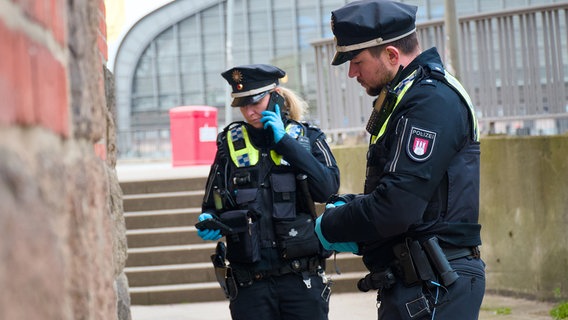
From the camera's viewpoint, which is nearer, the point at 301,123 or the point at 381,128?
the point at 381,128

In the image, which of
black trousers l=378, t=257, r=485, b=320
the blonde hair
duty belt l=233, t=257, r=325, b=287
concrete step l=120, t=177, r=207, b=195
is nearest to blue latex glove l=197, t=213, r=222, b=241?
duty belt l=233, t=257, r=325, b=287

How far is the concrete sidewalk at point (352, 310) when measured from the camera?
7.80 m

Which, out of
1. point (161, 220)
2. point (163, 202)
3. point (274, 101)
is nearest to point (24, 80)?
point (274, 101)

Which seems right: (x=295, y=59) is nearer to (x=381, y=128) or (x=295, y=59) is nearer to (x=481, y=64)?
(x=481, y=64)

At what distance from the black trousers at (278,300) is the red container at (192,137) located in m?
13.3

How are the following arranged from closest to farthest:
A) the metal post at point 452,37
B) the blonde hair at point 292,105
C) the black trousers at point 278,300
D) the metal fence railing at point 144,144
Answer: the black trousers at point 278,300, the blonde hair at point 292,105, the metal post at point 452,37, the metal fence railing at point 144,144

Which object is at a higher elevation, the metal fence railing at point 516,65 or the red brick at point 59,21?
the metal fence railing at point 516,65

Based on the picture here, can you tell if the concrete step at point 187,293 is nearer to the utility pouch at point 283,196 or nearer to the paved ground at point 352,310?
the paved ground at point 352,310

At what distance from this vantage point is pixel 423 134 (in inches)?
118

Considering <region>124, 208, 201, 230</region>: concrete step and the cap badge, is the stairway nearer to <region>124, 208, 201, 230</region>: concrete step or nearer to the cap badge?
<region>124, 208, 201, 230</region>: concrete step

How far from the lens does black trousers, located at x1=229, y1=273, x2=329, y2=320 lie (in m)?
4.36

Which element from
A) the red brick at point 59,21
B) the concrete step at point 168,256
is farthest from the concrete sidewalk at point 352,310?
the red brick at point 59,21

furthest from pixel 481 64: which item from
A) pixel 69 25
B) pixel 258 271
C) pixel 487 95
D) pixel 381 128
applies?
pixel 69 25

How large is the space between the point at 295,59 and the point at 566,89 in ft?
97.6
